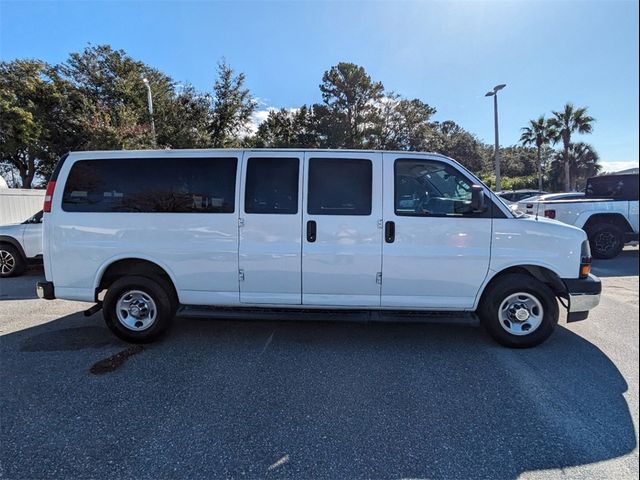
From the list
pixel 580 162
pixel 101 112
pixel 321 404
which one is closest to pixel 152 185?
pixel 321 404

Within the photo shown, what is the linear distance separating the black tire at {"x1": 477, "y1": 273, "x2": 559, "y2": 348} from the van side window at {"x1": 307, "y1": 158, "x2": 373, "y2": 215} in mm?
1635

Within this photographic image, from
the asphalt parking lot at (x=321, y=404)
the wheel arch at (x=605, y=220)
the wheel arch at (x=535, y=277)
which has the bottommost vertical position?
the asphalt parking lot at (x=321, y=404)

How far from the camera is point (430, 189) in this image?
3955 mm

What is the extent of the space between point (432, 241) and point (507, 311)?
1142mm

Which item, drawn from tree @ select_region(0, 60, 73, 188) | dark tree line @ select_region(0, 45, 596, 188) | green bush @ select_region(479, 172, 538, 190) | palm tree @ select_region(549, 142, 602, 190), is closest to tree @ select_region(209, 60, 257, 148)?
dark tree line @ select_region(0, 45, 596, 188)

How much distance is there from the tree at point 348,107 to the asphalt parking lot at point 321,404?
3284 centimetres

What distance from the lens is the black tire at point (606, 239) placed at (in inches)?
332

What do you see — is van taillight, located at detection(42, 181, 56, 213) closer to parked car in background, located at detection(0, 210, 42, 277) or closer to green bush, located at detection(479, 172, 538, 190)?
parked car in background, located at detection(0, 210, 42, 277)

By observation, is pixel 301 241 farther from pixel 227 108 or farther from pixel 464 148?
pixel 464 148

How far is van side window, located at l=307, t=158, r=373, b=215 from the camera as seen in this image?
12.8 feet

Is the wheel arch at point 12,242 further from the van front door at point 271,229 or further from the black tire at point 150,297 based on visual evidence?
the van front door at point 271,229

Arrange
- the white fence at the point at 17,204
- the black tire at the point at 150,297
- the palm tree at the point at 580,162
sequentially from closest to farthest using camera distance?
the black tire at the point at 150,297 → the white fence at the point at 17,204 → the palm tree at the point at 580,162

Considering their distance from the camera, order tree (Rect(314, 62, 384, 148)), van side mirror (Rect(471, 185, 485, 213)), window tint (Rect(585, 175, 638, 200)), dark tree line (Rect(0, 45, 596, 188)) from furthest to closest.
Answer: tree (Rect(314, 62, 384, 148)) → dark tree line (Rect(0, 45, 596, 188)) → window tint (Rect(585, 175, 638, 200)) → van side mirror (Rect(471, 185, 485, 213))

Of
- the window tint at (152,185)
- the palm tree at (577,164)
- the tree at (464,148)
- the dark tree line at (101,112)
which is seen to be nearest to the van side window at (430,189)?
the window tint at (152,185)
